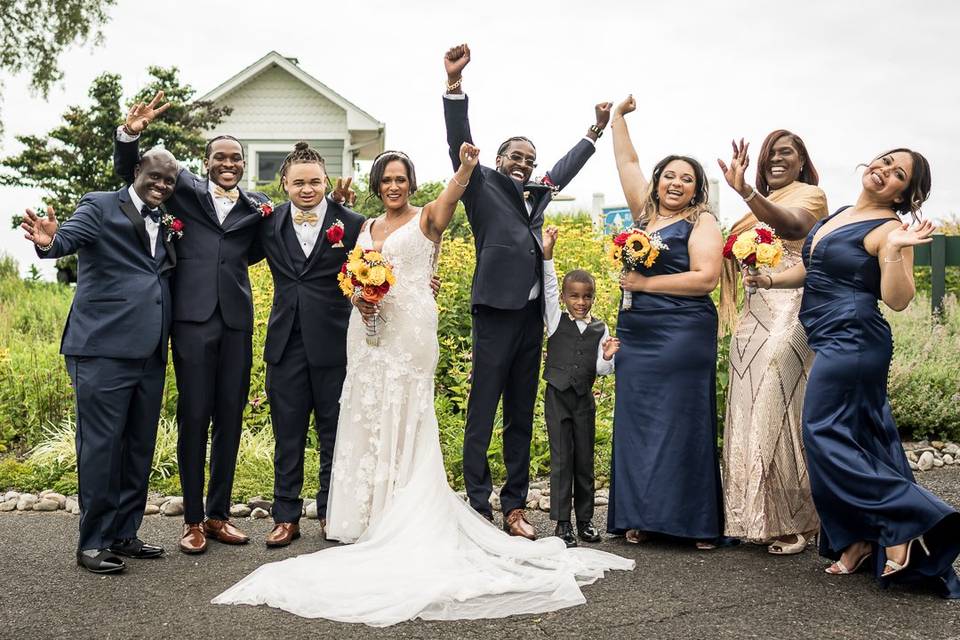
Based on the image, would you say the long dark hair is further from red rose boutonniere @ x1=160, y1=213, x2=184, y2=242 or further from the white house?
the white house

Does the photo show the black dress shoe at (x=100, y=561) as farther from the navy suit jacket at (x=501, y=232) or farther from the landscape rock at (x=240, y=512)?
the navy suit jacket at (x=501, y=232)

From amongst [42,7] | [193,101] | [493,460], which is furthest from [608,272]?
[42,7]

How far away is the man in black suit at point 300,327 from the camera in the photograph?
618 centimetres

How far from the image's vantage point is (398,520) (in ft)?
18.5

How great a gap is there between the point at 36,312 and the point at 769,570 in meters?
11.8

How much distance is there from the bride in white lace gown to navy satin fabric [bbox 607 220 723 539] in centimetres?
55

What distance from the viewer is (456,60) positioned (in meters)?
5.91

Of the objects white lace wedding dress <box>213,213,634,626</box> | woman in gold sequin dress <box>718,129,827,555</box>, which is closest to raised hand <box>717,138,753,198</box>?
woman in gold sequin dress <box>718,129,827,555</box>

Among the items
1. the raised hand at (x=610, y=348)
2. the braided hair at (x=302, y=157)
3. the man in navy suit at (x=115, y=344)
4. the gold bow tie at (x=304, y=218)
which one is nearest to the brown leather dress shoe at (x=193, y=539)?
the man in navy suit at (x=115, y=344)

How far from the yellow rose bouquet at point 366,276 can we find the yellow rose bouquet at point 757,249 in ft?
6.85

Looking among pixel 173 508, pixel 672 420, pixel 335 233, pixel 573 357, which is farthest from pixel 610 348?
pixel 173 508

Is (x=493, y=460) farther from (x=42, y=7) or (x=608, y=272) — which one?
(x=42, y=7)

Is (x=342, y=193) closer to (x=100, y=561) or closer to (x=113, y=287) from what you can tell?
(x=113, y=287)

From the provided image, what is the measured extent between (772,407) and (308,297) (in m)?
2.98
